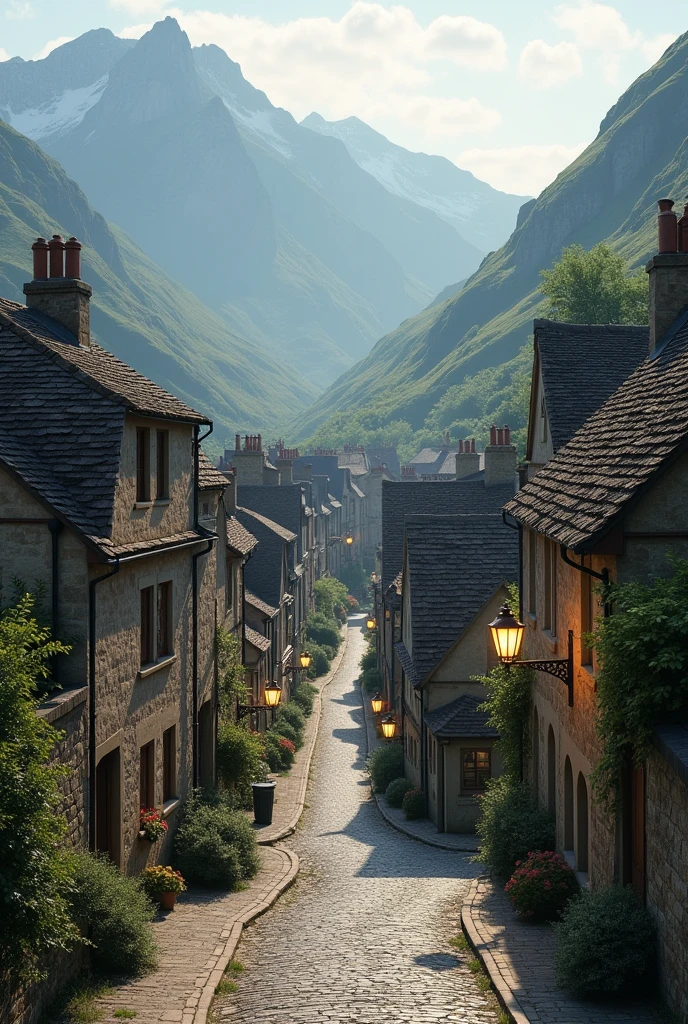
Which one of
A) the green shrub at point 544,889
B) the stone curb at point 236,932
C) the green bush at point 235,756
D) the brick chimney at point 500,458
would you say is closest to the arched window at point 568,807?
the green shrub at point 544,889

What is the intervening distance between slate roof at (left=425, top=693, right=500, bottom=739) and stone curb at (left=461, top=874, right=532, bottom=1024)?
30.5 feet

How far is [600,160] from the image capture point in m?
186

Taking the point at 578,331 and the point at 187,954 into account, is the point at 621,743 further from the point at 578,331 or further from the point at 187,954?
the point at 578,331

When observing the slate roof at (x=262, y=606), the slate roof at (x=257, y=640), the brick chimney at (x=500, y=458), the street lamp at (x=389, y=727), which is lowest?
the street lamp at (x=389, y=727)

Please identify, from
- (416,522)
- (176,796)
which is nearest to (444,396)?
(416,522)

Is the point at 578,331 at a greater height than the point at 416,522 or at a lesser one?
greater

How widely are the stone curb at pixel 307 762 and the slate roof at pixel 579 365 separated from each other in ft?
40.2

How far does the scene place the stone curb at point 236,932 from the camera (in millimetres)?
12867

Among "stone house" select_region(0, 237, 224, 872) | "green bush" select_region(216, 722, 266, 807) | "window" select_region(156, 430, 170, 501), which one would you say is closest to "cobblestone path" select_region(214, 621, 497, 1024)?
"green bush" select_region(216, 722, 266, 807)

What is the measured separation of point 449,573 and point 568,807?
15058mm

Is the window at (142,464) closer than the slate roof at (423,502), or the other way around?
the window at (142,464)

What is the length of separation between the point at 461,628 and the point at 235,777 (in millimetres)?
7773

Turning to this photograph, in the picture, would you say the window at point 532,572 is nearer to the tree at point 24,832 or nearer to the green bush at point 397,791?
the tree at point 24,832

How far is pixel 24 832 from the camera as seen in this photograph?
34.6 feet
